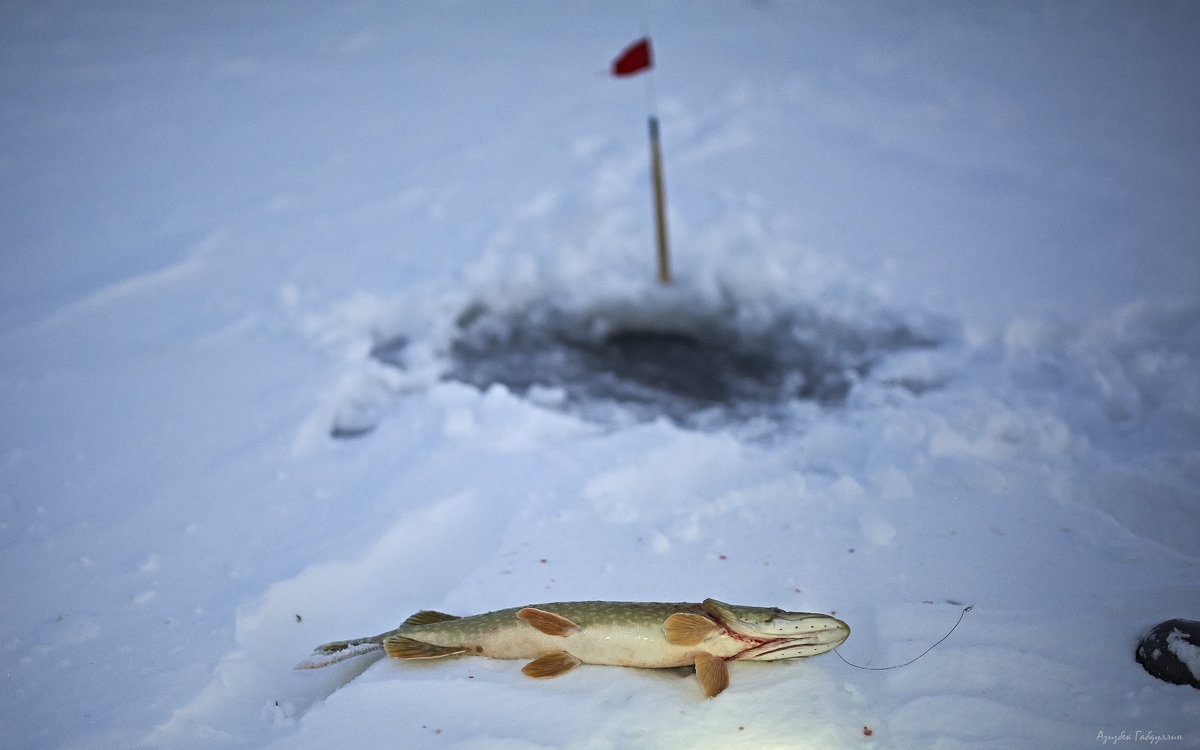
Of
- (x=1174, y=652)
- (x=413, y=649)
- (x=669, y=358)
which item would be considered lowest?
(x=1174, y=652)

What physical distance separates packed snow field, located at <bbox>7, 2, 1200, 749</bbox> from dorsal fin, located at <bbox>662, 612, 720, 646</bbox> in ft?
0.45

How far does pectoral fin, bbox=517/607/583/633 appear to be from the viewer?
1980mm

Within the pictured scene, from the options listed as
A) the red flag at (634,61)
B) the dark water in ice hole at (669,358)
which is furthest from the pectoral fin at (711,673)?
the red flag at (634,61)

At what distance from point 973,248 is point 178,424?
3847 millimetres

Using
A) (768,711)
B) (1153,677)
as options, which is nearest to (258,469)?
(768,711)

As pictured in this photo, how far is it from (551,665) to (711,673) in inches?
14.9

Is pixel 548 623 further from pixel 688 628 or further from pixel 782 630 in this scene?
pixel 782 630

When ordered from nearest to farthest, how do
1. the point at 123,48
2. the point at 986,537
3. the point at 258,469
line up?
the point at 986,537 < the point at 258,469 < the point at 123,48

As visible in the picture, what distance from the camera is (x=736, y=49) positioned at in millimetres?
6309

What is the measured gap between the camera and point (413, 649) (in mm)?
2074

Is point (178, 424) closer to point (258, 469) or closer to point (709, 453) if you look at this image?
point (258, 469)

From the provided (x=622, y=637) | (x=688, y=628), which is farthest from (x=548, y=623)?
(x=688, y=628)

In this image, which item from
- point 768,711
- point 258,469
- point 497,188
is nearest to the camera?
point 768,711

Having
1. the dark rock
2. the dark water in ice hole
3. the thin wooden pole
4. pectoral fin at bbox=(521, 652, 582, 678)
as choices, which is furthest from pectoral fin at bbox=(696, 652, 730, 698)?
the thin wooden pole
